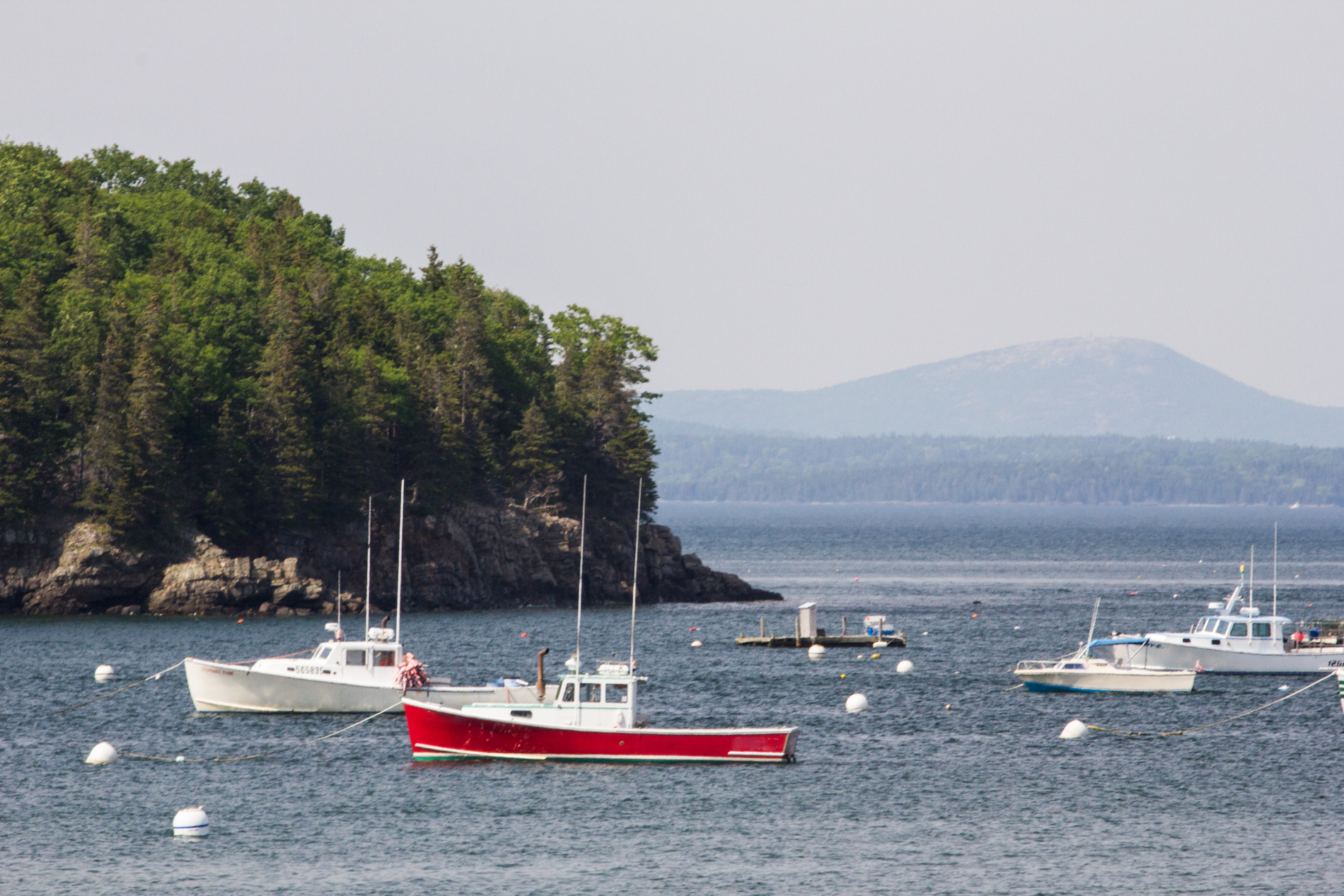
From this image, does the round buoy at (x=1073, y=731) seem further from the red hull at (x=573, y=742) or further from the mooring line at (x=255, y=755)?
the mooring line at (x=255, y=755)

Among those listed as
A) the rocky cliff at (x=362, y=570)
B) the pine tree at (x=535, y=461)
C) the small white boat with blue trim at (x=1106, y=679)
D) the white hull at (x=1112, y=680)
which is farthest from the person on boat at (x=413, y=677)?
the pine tree at (x=535, y=461)

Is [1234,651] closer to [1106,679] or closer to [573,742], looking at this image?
[1106,679]

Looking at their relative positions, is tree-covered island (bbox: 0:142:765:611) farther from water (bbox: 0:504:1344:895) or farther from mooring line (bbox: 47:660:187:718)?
mooring line (bbox: 47:660:187:718)

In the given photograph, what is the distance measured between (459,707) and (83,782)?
11.6m

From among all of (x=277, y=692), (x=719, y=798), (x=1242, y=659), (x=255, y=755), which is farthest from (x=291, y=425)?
(x=719, y=798)

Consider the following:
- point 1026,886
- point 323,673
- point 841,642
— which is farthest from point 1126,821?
point 841,642

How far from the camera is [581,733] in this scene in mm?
49031

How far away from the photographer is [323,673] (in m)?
58.1

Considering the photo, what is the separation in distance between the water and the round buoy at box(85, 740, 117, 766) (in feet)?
1.26

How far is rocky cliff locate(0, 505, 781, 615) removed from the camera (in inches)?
3629

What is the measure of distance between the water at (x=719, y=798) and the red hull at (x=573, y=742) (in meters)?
0.59

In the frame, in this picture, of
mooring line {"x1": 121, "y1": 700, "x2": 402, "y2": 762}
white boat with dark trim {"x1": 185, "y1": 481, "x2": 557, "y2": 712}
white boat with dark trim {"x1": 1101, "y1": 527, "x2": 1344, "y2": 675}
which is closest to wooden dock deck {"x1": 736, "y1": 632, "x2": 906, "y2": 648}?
white boat with dark trim {"x1": 1101, "y1": 527, "x2": 1344, "y2": 675}

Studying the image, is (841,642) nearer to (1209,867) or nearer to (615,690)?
(615,690)

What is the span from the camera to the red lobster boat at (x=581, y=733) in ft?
161
